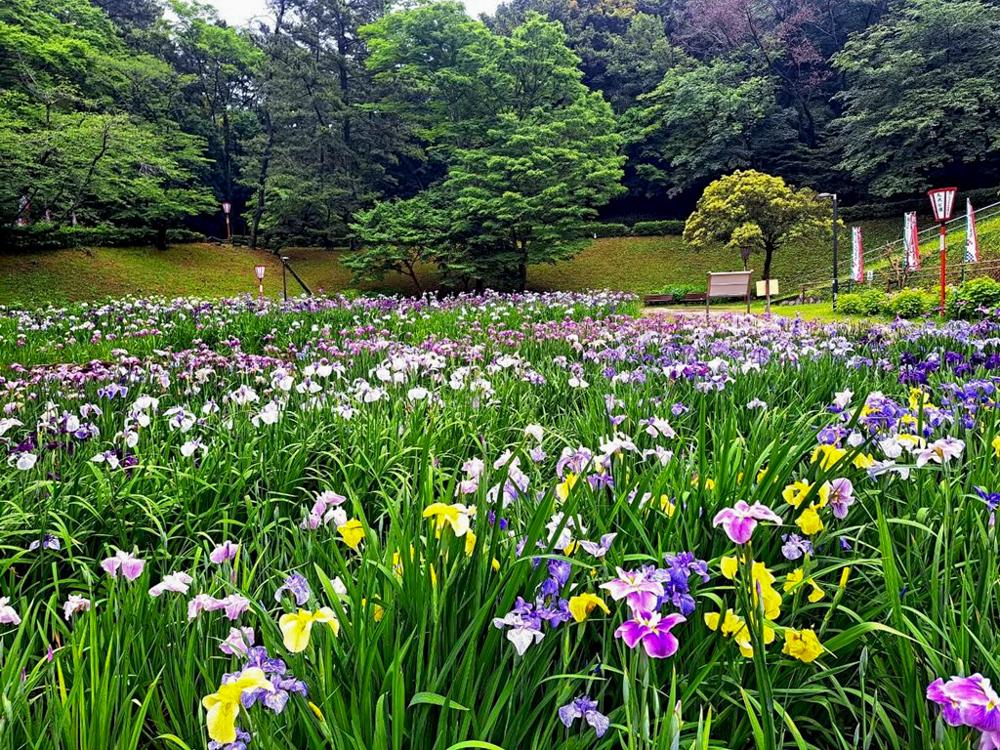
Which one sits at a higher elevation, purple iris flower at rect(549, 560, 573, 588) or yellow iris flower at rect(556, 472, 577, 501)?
yellow iris flower at rect(556, 472, 577, 501)

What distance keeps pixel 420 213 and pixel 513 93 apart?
715cm

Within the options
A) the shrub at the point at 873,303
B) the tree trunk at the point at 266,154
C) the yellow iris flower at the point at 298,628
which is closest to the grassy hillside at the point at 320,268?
the tree trunk at the point at 266,154

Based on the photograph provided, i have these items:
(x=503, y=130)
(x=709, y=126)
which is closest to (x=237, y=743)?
(x=503, y=130)

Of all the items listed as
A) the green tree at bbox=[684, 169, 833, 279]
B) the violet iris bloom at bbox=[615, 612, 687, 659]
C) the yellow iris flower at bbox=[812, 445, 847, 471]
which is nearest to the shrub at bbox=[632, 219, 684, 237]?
the green tree at bbox=[684, 169, 833, 279]

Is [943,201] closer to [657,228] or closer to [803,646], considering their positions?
[803,646]

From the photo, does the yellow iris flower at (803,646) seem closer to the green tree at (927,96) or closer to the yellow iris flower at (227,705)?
the yellow iris flower at (227,705)

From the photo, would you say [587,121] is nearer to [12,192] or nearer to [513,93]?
[513,93]

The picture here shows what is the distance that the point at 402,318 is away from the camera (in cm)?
757

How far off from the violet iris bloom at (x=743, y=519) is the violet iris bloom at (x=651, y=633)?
0.16m

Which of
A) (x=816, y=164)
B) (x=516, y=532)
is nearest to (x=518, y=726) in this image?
(x=516, y=532)

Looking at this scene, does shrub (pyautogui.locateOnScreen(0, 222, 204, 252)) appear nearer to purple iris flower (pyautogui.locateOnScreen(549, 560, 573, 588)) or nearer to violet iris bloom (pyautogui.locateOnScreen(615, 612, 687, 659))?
purple iris flower (pyautogui.locateOnScreen(549, 560, 573, 588))

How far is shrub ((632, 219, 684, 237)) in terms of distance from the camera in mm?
30569

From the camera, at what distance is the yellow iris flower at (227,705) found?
0.77 metres

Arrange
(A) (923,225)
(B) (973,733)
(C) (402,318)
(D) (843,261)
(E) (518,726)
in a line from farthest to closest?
(A) (923,225) → (D) (843,261) → (C) (402,318) → (E) (518,726) → (B) (973,733)
